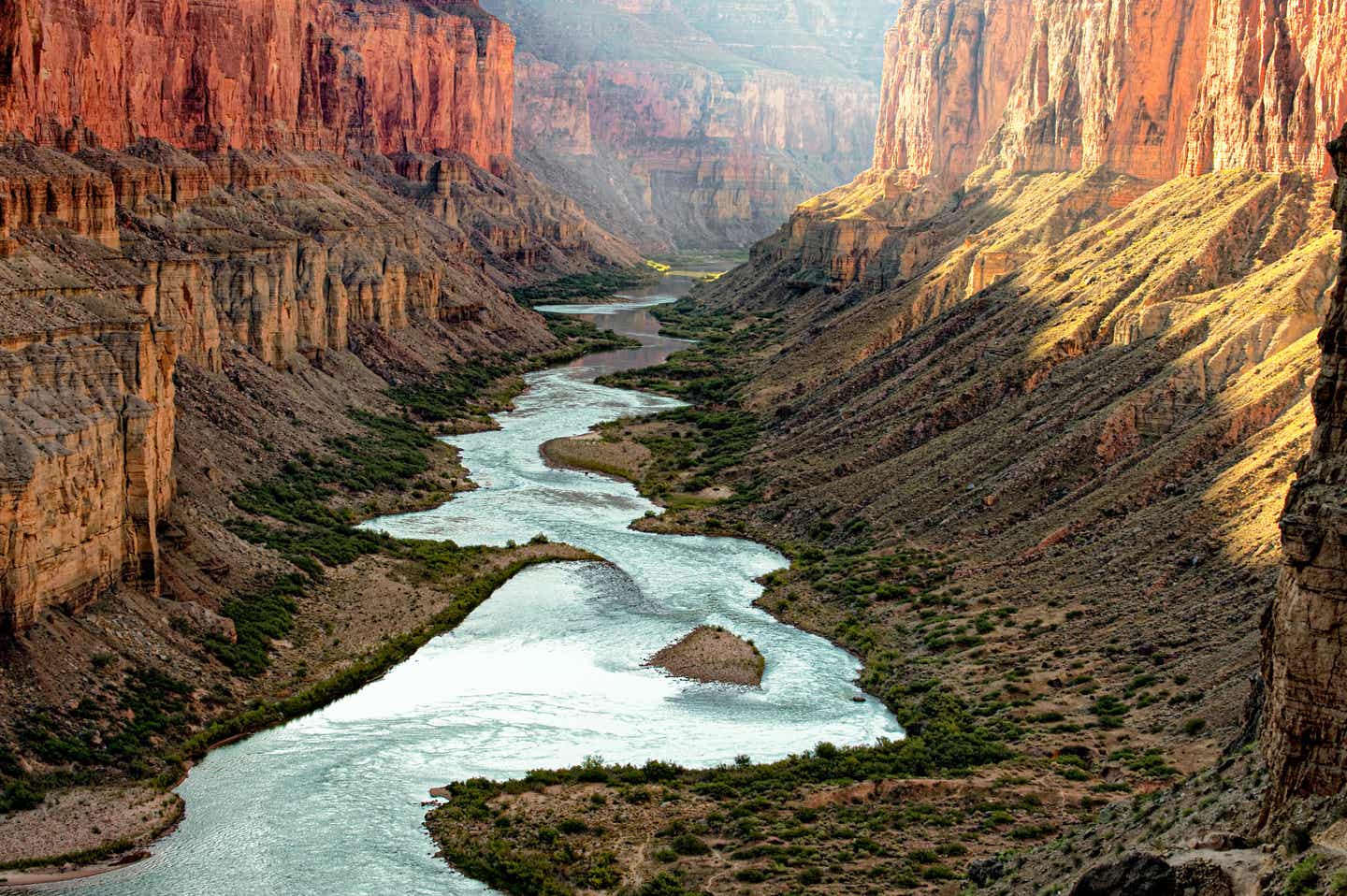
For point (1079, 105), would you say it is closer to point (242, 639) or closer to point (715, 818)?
point (242, 639)

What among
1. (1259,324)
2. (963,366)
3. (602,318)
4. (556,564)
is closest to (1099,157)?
(963,366)

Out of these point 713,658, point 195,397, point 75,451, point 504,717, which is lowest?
point 504,717

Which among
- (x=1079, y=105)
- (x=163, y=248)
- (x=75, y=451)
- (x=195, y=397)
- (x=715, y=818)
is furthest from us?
(x=1079, y=105)

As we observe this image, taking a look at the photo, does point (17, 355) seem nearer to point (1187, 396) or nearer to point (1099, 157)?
point (1187, 396)

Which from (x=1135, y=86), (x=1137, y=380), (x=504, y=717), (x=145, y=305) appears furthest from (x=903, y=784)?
(x=1135, y=86)

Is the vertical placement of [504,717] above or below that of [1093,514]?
below

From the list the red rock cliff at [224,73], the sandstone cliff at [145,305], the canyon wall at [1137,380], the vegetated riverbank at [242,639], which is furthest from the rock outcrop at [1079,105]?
the red rock cliff at [224,73]
